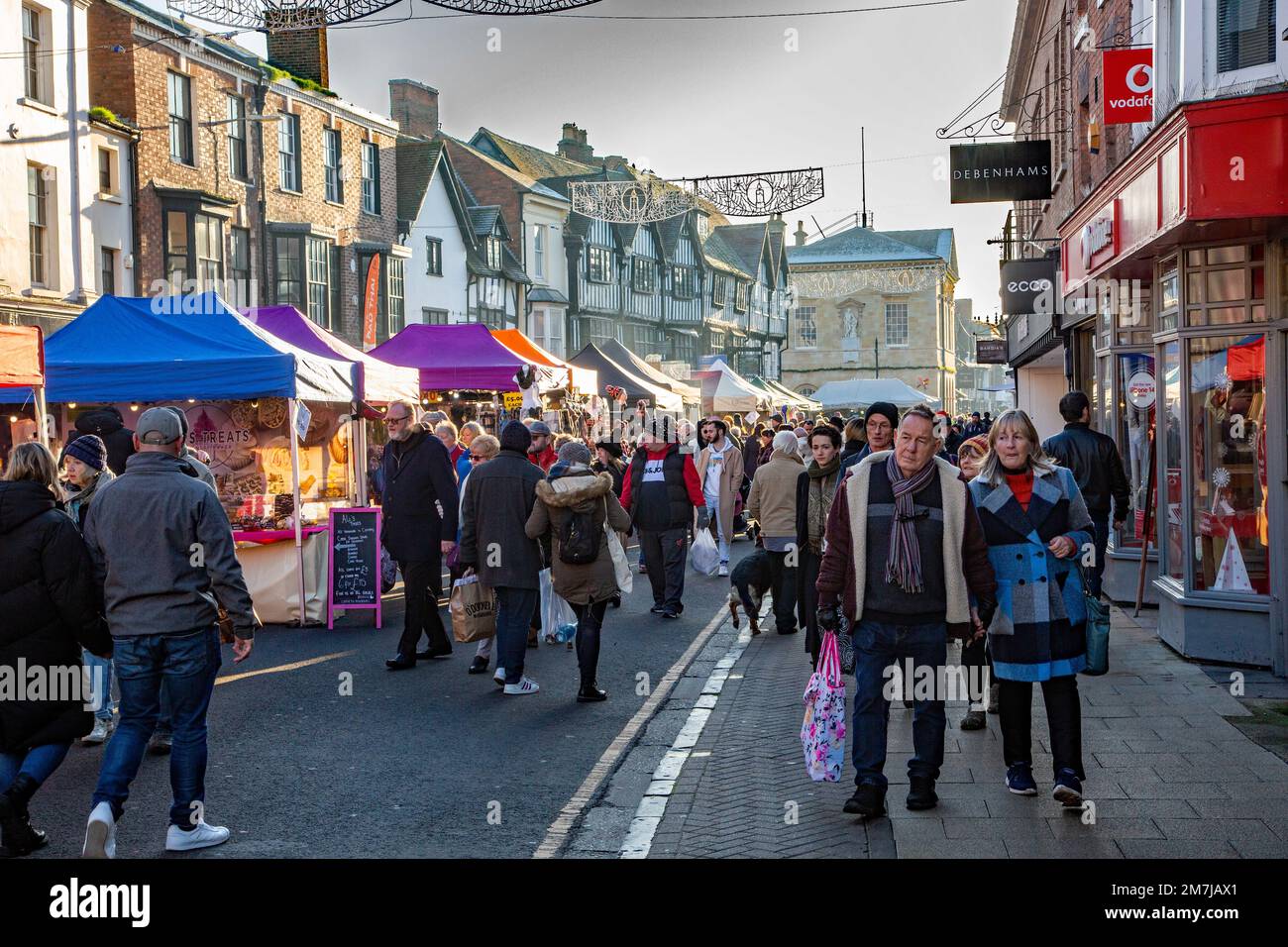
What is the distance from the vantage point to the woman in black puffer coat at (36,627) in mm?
5609

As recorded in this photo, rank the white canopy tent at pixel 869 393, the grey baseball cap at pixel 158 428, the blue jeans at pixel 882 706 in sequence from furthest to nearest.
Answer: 1. the white canopy tent at pixel 869 393
2. the blue jeans at pixel 882 706
3. the grey baseball cap at pixel 158 428

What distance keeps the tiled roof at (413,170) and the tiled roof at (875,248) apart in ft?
142

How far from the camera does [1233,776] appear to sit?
258 inches

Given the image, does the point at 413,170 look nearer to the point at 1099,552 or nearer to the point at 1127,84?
the point at 1127,84

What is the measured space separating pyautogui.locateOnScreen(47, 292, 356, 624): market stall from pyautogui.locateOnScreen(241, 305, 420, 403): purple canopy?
2.13 feet

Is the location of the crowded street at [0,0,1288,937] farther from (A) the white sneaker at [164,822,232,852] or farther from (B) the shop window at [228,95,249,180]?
(B) the shop window at [228,95,249,180]

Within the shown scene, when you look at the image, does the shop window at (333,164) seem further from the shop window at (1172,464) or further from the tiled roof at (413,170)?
the shop window at (1172,464)

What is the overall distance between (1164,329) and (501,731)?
620 cm

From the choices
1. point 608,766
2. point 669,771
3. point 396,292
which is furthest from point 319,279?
point 669,771

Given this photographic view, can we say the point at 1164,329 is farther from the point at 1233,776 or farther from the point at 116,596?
the point at 116,596

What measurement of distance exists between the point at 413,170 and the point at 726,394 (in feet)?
36.4

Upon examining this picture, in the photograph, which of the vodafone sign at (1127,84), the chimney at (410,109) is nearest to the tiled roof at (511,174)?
the chimney at (410,109)

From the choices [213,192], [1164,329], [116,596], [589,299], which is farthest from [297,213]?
[116,596]
